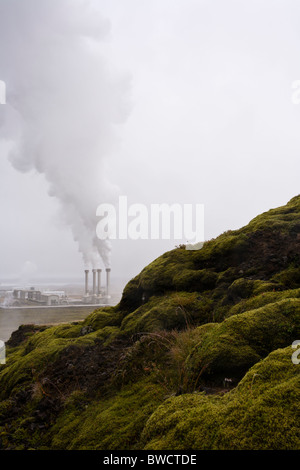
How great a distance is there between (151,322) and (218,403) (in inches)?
124

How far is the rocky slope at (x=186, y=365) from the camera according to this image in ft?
7.52

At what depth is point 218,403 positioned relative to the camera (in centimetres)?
256

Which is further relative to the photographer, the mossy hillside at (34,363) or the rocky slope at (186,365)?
the mossy hillside at (34,363)

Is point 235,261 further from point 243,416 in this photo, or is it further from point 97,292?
point 97,292

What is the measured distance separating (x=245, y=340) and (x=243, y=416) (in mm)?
1291

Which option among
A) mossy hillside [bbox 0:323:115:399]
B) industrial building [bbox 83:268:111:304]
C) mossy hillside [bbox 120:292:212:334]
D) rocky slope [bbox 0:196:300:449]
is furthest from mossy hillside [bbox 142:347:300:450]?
industrial building [bbox 83:268:111:304]

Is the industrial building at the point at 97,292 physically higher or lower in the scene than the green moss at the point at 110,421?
lower

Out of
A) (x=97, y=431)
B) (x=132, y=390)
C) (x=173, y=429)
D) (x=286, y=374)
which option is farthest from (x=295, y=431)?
(x=132, y=390)

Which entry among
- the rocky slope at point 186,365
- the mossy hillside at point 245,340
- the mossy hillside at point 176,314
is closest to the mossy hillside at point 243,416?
the rocky slope at point 186,365

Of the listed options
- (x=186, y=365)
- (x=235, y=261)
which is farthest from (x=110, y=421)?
(x=235, y=261)

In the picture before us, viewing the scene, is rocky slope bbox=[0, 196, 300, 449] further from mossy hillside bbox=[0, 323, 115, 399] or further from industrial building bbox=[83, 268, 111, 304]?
industrial building bbox=[83, 268, 111, 304]

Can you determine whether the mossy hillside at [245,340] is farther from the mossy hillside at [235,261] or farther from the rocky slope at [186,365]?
the mossy hillside at [235,261]

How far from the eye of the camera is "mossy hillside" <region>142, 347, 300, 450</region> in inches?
77.5
